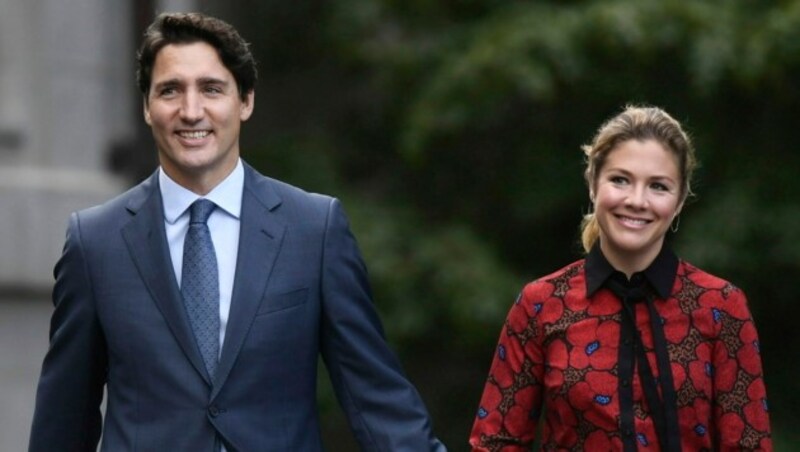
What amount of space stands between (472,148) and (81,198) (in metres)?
2.26

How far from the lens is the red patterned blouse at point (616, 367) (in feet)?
18.9

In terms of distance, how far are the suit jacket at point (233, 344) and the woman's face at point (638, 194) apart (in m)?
0.67

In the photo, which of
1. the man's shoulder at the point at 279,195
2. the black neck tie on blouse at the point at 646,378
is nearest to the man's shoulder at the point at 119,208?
the man's shoulder at the point at 279,195

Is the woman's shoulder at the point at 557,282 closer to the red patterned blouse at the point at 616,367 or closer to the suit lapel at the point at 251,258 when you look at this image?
the red patterned blouse at the point at 616,367

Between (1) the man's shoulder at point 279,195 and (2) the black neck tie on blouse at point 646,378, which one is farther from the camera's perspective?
(1) the man's shoulder at point 279,195

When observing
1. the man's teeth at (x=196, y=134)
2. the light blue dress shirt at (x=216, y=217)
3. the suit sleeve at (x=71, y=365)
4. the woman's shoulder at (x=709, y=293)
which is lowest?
the suit sleeve at (x=71, y=365)

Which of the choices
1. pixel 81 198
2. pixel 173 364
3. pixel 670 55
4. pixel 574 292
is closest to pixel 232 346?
pixel 173 364

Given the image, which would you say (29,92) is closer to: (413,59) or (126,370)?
(413,59)

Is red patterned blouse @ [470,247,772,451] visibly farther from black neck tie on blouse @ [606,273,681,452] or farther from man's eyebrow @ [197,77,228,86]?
man's eyebrow @ [197,77,228,86]

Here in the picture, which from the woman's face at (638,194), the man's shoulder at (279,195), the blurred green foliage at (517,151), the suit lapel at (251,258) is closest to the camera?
the suit lapel at (251,258)

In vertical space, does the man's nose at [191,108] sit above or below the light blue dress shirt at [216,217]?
above

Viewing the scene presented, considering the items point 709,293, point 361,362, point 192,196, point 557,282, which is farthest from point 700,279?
point 192,196

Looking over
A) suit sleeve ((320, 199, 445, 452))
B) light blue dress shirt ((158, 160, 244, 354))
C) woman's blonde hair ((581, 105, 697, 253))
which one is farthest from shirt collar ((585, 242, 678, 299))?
light blue dress shirt ((158, 160, 244, 354))

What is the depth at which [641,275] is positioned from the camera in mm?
5906
